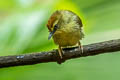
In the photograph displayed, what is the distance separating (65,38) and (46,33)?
57 centimetres

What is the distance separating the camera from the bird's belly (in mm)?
1954

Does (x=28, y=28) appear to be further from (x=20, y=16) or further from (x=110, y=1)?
(x=110, y=1)

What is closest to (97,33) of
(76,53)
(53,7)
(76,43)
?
(53,7)

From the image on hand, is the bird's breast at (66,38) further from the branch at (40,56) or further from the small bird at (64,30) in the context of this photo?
the branch at (40,56)

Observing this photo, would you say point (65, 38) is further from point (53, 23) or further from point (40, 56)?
point (40, 56)

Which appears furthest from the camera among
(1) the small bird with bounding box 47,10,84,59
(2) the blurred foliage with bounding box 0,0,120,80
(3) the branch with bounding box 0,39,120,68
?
(2) the blurred foliage with bounding box 0,0,120,80

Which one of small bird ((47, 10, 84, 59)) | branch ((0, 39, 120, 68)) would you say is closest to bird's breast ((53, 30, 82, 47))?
small bird ((47, 10, 84, 59))

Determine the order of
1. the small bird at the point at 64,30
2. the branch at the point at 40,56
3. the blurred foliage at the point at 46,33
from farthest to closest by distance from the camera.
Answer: the blurred foliage at the point at 46,33 → the small bird at the point at 64,30 → the branch at the point at 40,56

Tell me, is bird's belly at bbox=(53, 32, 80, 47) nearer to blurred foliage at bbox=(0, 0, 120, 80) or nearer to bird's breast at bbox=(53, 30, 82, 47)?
bird's breast at bbox=(53, 30, 82, 47)

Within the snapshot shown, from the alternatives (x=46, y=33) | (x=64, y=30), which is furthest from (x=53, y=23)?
(x=46, y=33)

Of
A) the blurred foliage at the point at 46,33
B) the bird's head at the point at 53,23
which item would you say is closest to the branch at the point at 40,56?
the bird's head at the point at 53,23

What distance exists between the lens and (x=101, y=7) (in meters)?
2.69

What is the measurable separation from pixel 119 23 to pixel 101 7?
212 millimetres

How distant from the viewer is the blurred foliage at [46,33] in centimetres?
220
